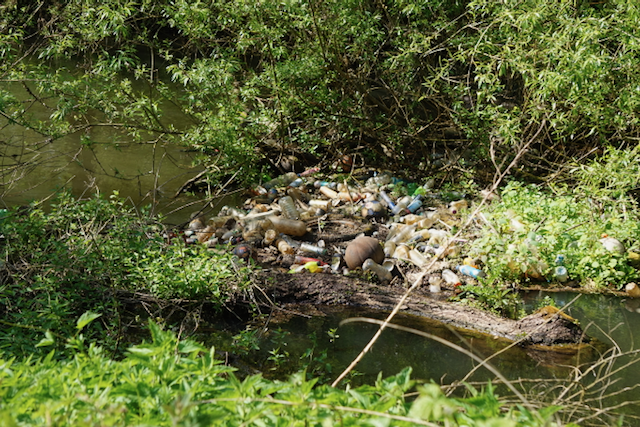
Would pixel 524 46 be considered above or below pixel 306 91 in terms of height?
above

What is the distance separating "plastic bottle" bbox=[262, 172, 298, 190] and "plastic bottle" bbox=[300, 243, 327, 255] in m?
1.64

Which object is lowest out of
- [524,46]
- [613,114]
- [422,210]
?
[422,210]

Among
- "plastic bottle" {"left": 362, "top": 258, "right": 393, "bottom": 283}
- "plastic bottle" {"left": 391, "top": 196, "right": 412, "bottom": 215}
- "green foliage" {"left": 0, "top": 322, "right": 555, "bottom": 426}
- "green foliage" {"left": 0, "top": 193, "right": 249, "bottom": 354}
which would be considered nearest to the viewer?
"green foliage" {"left": 0, "top": 322, "right": 555, "bottom": 426}

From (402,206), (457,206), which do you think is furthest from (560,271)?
(402,206)

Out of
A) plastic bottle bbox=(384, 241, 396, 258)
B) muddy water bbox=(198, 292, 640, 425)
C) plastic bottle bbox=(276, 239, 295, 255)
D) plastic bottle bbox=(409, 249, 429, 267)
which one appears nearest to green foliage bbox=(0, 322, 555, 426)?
muddy water bbox=(198, 292, 640, 425)

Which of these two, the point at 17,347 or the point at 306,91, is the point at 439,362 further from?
the point at 306,91

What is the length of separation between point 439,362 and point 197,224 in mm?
3166

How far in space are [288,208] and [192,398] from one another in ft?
16.2

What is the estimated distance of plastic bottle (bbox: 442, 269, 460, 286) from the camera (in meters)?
5.23

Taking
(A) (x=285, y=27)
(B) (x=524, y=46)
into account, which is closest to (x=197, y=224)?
(A) (x=285, y=27)

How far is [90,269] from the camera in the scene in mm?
3877

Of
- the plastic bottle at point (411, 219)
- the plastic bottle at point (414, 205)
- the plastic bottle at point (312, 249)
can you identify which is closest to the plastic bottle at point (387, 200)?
the plastic bottle at point (414, 205)

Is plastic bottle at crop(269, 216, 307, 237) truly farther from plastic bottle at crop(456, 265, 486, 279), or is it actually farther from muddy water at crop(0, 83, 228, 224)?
plastic bottle at crop(456, 265, 486, 279)

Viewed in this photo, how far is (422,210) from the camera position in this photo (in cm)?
660
